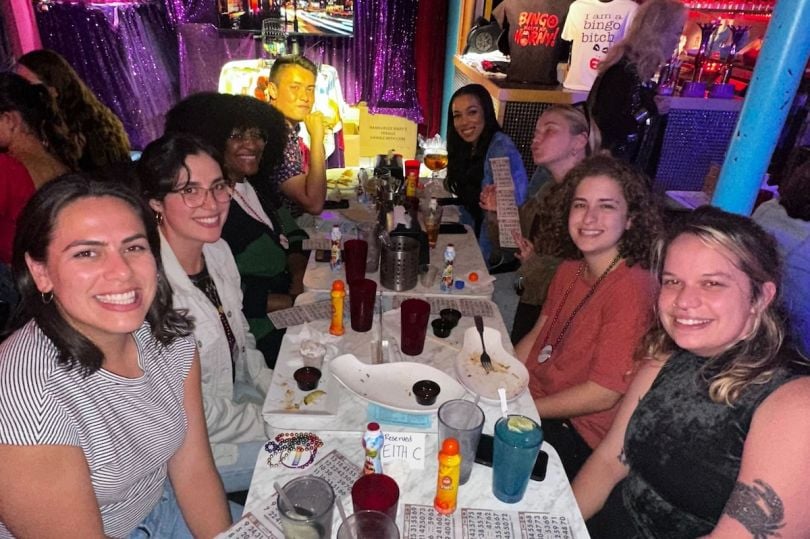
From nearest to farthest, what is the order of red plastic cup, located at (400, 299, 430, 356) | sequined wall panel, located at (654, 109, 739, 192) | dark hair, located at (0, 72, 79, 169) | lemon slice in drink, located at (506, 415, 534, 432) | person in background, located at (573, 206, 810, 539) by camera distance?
person in background, located at (573, 206, 810, 539)
lemon slice in drink, located at (506, 415, 534, 432)
red plastic cup, located at (400, 299, 430, 356)
dark hair, located at (0, 72, 79, 169)
sequined wall panel, located at (654, 109, 739, 192)

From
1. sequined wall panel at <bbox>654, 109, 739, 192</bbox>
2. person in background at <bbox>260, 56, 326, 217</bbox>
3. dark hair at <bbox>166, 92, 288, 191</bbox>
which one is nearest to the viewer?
dark hair at <bbox>166, 92, 288, 191</bbox>

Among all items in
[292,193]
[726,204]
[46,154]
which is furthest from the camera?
[292,193]

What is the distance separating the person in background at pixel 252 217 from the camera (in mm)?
2545

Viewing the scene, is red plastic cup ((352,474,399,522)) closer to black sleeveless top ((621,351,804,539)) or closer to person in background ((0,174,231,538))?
person in background ((0,174,231,538))

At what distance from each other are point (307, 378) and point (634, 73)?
10.7ft

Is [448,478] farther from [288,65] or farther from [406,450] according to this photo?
[288,65]

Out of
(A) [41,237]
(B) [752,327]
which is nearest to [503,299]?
(B) [752,327]

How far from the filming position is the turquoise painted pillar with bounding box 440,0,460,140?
637 centimetres

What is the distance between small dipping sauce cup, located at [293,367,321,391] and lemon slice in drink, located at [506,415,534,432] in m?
0.65

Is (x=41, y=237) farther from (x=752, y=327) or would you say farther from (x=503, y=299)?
(x=503, y=299)

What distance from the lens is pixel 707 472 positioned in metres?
1.27

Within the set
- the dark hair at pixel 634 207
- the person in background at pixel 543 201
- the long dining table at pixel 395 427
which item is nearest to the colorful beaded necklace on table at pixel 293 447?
the long dining table at pixel 395 427

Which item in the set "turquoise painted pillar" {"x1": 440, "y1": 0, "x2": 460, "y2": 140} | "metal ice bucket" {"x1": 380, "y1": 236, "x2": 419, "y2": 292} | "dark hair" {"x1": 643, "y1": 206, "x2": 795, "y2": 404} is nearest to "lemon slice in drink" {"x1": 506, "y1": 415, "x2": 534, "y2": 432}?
"dark hair" {"x1": 643, "y1": 206, "x2": 795, "y2": 404}

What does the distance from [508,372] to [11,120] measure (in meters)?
2.99
